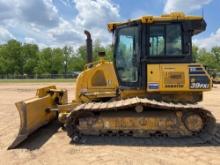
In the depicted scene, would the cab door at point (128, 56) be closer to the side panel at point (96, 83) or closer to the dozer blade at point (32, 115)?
the side panel at point (96, 83)

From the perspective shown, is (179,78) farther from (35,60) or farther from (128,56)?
(35,60)

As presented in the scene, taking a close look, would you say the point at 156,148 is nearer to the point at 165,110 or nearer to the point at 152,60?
the point at 165,110

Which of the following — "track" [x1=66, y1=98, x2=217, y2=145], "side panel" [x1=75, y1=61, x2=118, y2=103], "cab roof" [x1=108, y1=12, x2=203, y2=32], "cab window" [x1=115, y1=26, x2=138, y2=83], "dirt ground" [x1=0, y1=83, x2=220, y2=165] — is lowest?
"dirt ground" [x1=0, y1=83, x2=220, y2=165]

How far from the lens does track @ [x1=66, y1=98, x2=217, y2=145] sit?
30.2 ft

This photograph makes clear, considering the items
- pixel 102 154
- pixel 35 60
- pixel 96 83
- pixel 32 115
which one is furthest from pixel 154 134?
pixel 35 60

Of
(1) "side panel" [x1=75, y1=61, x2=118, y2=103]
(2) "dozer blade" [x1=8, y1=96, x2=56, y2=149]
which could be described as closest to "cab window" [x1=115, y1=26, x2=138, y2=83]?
(1) "side panel" [x1=75, y1=61, x2=118, y2=103]

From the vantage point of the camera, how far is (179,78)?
9750mm

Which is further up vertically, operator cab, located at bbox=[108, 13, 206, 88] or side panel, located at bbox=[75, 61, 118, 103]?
operator cab, located at bbox=[108, 13, 206, 88]

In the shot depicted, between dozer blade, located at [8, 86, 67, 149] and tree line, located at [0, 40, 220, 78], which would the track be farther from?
tree line, located at [0, 40, 220, 78]

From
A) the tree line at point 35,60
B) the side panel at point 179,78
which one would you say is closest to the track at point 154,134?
the side panel at point 179,78

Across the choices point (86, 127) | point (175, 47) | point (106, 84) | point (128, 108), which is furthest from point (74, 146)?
point (175, 47)

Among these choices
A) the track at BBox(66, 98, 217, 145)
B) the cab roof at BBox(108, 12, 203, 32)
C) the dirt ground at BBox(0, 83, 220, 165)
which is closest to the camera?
the dirt ground at BBox(0, 83, 220, 165)

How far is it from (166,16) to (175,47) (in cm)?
87

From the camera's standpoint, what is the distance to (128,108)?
954cm
